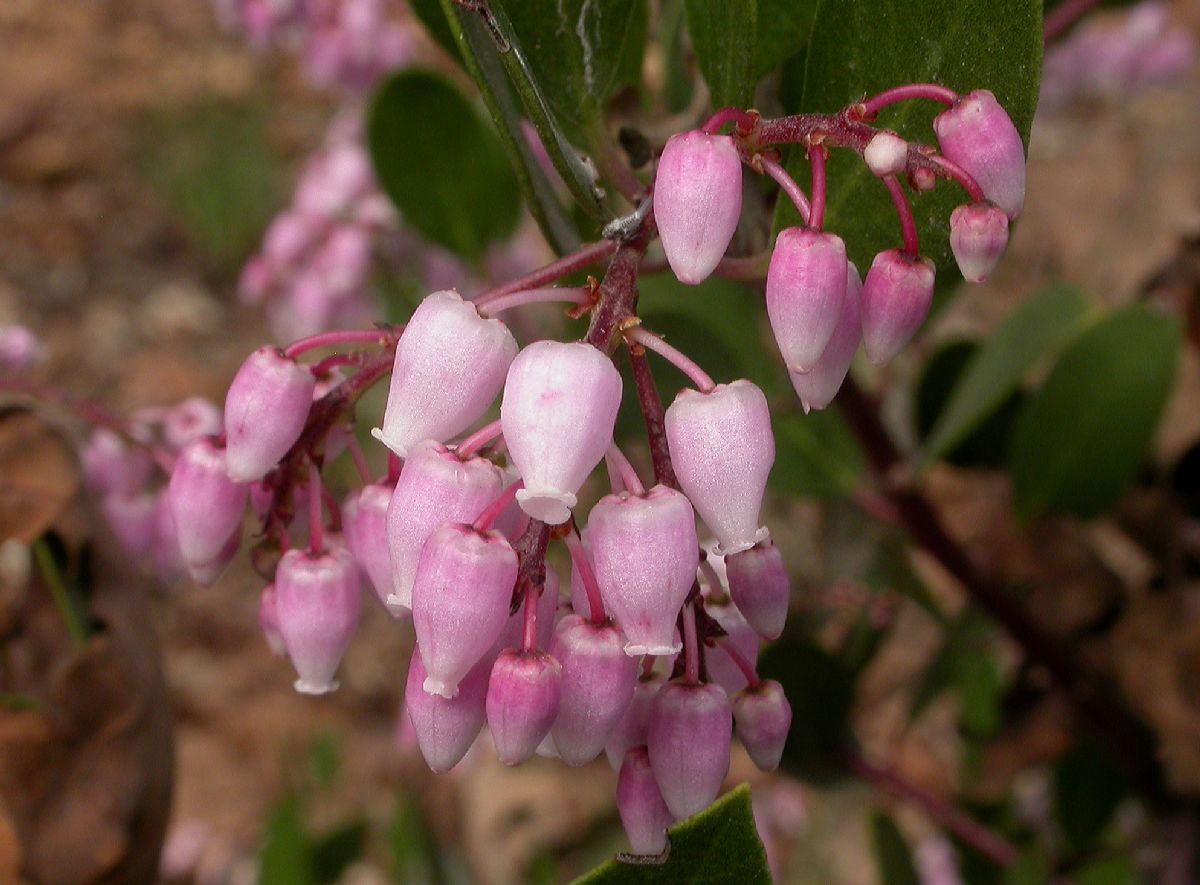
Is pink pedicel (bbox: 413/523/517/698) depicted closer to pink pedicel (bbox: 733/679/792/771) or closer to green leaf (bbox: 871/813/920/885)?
pink pedicel (bbox: 733/679/792/771)

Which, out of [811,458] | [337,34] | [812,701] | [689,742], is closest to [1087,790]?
[812,701]

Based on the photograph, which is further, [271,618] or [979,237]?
[271,618]

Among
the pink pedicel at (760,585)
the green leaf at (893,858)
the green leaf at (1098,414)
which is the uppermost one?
the pink pedicel at (760,585)

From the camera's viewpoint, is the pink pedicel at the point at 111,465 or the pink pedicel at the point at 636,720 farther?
the pink pedicel at the point at 111,465

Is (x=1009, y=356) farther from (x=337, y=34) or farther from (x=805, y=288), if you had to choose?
(x=337, y=34)

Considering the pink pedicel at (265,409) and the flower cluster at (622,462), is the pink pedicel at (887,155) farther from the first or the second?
the pink pedicel at (265,409)

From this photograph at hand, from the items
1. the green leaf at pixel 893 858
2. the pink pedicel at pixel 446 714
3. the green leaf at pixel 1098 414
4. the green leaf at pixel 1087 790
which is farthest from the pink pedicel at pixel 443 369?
the green leaf at pixel 1087 790

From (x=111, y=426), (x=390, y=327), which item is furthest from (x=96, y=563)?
(x=390, y=327)

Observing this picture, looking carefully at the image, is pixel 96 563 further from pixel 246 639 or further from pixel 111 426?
pixel 246 639
